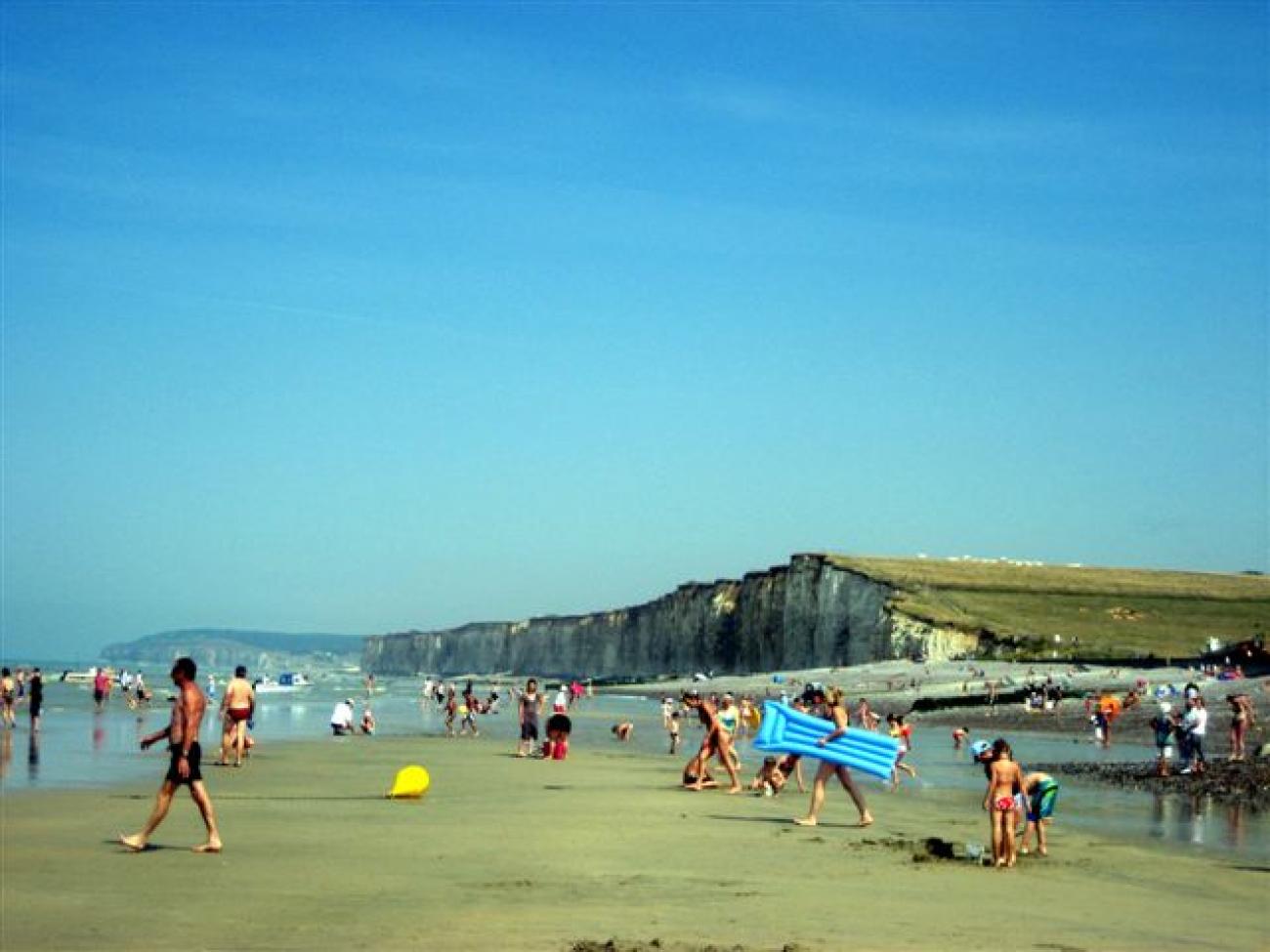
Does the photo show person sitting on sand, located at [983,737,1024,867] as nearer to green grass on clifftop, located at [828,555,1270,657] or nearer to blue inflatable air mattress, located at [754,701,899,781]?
blue inflatable air mattress, located at [754,701,899,781]

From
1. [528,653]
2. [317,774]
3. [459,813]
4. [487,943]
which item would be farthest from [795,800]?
[528,653]

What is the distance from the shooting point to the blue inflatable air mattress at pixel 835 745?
21.0m

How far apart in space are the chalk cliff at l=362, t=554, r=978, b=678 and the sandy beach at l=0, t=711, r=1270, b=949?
82.7 meters

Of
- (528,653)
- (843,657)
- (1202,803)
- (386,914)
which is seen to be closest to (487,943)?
(386,914)

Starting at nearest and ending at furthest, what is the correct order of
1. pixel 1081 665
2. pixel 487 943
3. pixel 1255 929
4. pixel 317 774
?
pixel 487 943
pixel 1255 929
pixel 317 774
pixel 1081 665

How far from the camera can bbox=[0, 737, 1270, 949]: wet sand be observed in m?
12.8

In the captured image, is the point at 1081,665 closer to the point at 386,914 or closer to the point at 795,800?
the point at 795,800

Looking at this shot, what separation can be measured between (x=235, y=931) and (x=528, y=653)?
186025mm

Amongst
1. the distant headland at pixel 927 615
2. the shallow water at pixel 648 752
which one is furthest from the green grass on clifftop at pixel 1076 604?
the shallow water at pixel 648 752

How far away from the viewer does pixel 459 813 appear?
21984 millimetres

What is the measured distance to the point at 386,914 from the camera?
525 inches

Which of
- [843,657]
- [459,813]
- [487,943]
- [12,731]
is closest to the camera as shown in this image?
[487,943]

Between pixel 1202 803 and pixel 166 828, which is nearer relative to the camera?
pixel 166 828

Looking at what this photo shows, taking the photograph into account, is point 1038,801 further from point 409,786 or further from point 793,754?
point 409,786
